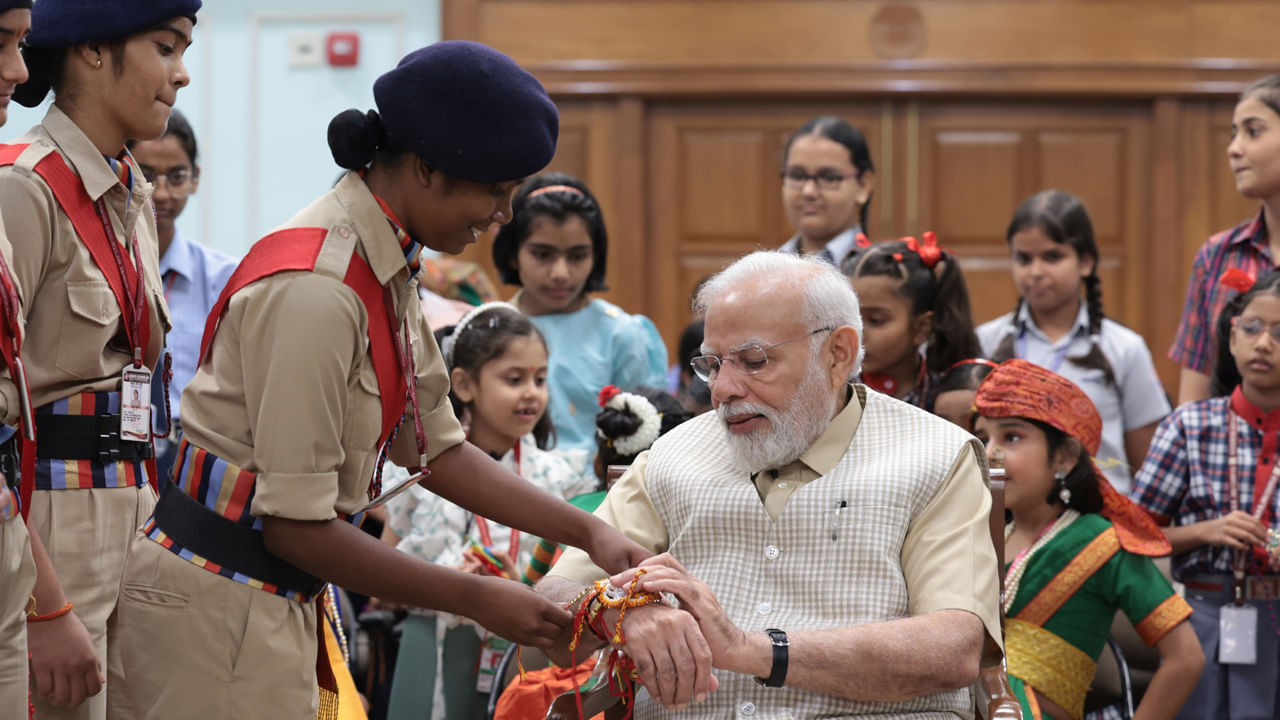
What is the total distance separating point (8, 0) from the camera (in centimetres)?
174

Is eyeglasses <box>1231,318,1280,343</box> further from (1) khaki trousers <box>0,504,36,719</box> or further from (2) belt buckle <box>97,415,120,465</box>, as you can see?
(1) khaki trousers <box>0,504,36,719</box>

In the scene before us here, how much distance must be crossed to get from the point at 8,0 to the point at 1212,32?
5.95m

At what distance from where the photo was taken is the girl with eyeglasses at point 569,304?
3.96 m

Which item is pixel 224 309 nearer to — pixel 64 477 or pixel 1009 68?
pixel 64 477

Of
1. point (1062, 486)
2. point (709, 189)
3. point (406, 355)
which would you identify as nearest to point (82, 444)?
point (406, 355)

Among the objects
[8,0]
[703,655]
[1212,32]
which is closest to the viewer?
[8,0]

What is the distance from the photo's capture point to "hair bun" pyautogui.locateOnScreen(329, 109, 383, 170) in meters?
1.78

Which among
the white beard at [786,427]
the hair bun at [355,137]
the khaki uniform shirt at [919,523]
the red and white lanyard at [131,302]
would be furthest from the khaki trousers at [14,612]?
the white beard at [786,427]

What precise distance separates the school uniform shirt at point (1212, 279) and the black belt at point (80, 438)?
291 centimetres

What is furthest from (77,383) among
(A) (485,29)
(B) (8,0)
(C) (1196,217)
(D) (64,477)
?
(C) (1196,217)

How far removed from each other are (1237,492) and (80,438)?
105 inches

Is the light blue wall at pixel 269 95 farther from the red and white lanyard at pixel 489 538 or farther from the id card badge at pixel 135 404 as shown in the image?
the id card badge at pixel 135 404

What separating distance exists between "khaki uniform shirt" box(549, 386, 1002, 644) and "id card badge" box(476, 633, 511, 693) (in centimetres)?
86

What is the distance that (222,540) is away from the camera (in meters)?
1.78
